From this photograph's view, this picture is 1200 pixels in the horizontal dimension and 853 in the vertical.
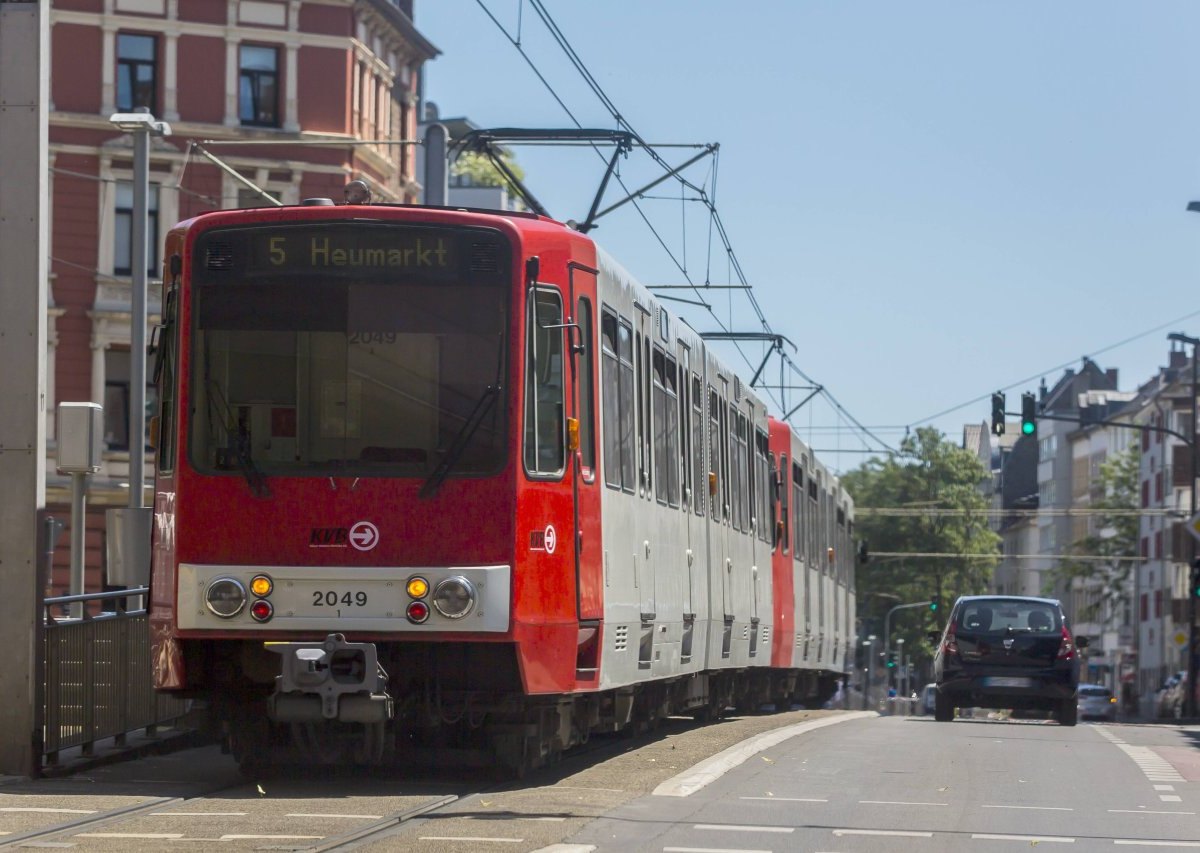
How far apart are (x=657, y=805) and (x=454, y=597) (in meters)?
1.64

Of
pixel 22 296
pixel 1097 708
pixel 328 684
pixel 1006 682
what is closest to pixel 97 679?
pixel 22 296

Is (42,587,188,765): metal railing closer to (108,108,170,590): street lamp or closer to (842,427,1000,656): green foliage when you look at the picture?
(108,108,170,590): street lamp

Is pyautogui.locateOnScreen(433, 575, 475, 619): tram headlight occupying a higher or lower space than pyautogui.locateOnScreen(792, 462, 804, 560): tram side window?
lower

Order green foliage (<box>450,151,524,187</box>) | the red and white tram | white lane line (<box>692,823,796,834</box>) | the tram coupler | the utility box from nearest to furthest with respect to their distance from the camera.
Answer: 1. white lane line (<box>692,823,796,834</box>)
2. the tram coupler
3. the red and white tram
4. the utility box
5. green foliage (<box>450,151,524,187</box>)

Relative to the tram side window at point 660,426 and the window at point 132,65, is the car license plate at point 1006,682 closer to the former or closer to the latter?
the tram side window at point 660,426

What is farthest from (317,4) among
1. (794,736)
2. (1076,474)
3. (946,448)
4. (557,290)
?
(1076,474)

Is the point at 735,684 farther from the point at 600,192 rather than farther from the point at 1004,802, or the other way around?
the point at 1004,802

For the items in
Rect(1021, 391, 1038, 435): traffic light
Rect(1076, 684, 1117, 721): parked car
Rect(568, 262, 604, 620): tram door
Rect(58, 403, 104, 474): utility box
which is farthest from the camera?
Rect(1076, 684, 1117, 721): parked car

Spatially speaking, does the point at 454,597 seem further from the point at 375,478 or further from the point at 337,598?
the point at 375,478

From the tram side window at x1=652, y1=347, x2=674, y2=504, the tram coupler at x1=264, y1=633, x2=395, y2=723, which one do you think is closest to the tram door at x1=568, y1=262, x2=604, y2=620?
the tram coupler at x1=264, y1=633, x2=395, y2=723

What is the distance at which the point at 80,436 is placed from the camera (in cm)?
1722

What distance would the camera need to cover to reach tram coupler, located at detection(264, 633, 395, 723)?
42.5 ft

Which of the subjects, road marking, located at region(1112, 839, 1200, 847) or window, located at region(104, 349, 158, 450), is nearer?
road marking, located at region(1112, 839, 1200, 847)

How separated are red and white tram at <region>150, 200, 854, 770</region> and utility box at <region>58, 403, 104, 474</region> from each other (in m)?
3.38
